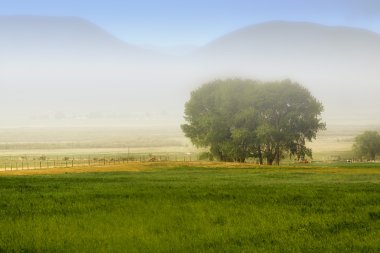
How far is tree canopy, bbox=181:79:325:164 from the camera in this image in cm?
10325

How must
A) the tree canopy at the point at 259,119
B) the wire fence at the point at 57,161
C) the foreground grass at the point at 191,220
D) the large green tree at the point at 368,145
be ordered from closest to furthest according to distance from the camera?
1. the foreground grass at the point at 191,220
2. the wire fence at the point at 57,161
3. the tree canopy at the point at 259,119
4. the large green tree at the point at 368,145

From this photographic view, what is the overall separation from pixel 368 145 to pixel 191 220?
11604cm

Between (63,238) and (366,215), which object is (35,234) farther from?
(366,215)

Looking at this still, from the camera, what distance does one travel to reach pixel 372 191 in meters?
41.0

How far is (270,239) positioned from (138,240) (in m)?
5.41

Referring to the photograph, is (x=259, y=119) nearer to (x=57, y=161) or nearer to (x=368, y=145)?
(x=57, y=161)

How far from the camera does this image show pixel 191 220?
28.0 meters

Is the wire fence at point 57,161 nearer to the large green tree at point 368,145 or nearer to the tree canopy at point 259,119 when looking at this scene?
the tree canopy at point 259,119

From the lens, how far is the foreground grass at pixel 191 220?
22328 mm

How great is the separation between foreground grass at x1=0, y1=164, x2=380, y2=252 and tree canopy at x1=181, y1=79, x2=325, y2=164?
61193 millimetres

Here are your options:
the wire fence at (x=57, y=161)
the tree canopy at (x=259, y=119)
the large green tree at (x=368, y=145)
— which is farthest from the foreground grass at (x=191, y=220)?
the large green tree at (x=368, y=145)

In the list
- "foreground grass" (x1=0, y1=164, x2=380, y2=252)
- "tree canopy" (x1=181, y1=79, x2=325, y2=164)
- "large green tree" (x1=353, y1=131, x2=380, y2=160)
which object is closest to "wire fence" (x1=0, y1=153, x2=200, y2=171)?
"tree canopy" (x1=181, y1=79, x2=325, y2=164)

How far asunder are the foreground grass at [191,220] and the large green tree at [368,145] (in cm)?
9716

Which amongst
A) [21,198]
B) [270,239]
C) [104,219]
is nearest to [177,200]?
[104,219]
